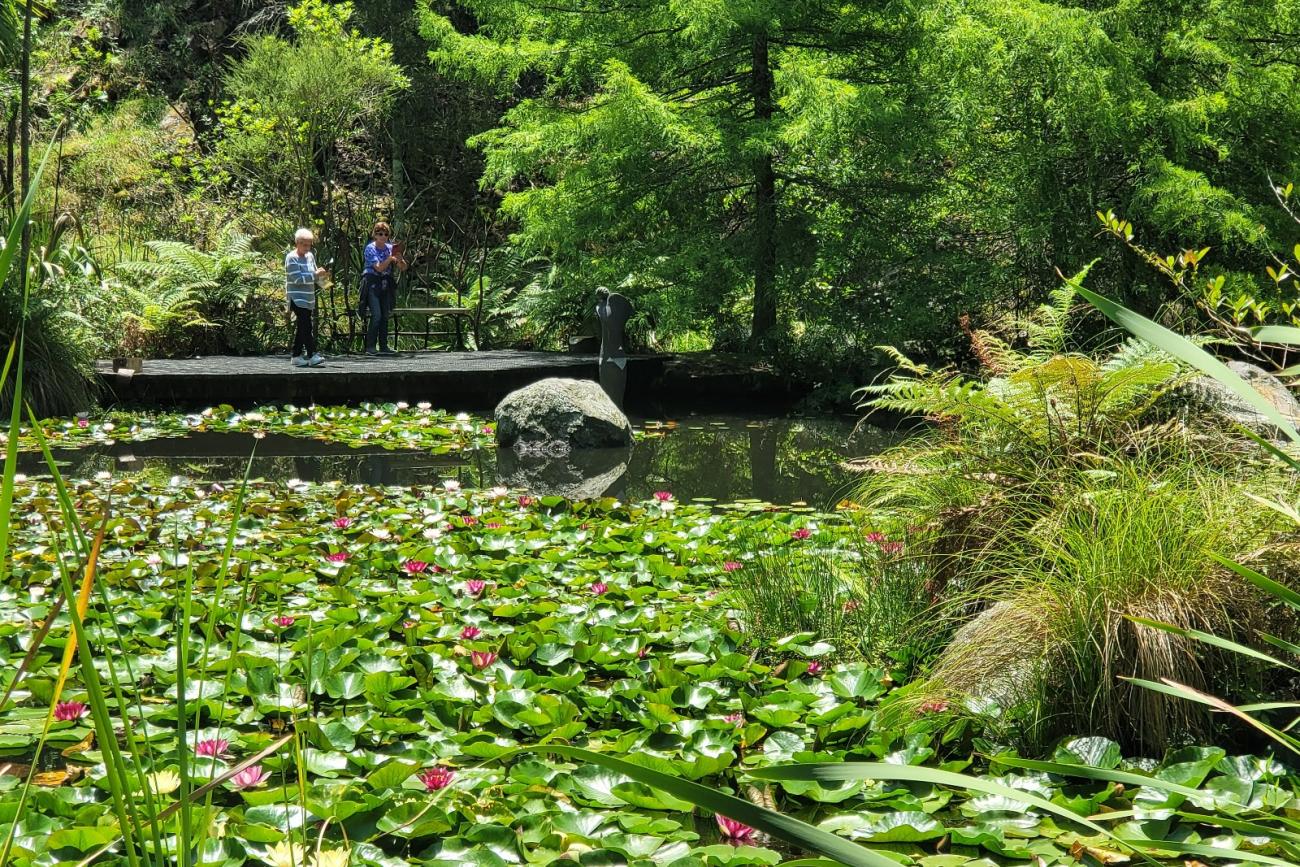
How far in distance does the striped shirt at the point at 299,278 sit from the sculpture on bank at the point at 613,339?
3012mm

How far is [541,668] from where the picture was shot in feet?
12.0

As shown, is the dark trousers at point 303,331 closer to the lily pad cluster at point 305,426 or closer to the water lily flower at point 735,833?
the lily pad cluster at point 305,426

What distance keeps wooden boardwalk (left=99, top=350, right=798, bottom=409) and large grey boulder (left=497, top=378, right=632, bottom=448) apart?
259 cm

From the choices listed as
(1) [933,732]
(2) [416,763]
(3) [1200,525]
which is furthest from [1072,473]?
(2) [416,763]

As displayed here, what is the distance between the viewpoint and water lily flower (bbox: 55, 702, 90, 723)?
9.77ft

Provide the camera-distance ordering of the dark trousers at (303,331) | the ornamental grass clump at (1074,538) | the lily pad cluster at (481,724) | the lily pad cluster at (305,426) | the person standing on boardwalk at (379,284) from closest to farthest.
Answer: the lily pad cluster at (481,724), the ornamental grass clump at (1074,538), the lily pad cluster at (305,426), the dark trousers at (303,331), the person standing on boardwalk at (379,284)

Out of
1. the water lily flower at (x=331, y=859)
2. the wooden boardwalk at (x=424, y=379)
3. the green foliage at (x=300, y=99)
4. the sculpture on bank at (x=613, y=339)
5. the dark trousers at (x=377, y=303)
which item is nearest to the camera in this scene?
the water lily flower at (x=331, y=859)

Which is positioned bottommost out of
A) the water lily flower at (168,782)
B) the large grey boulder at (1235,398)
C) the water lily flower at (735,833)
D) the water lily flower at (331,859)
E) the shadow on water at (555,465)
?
the shadow on water at (555,465)

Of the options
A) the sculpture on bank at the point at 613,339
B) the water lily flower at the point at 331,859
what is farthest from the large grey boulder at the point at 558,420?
the water lily flower at the point at 331,859

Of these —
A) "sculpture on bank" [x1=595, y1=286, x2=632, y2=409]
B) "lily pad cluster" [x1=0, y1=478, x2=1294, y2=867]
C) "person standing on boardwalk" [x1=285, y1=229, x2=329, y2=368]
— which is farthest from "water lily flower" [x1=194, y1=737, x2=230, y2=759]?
"person standing on boardwalk" [x1=285, y1=229, x2=329, y2=368]

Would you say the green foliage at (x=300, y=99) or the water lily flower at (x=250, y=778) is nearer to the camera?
the water lily flower at (x=250, y=778)

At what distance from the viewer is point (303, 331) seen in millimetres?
12008

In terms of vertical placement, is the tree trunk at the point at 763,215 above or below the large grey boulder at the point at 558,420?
above

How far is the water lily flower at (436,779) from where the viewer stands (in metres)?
2.67
